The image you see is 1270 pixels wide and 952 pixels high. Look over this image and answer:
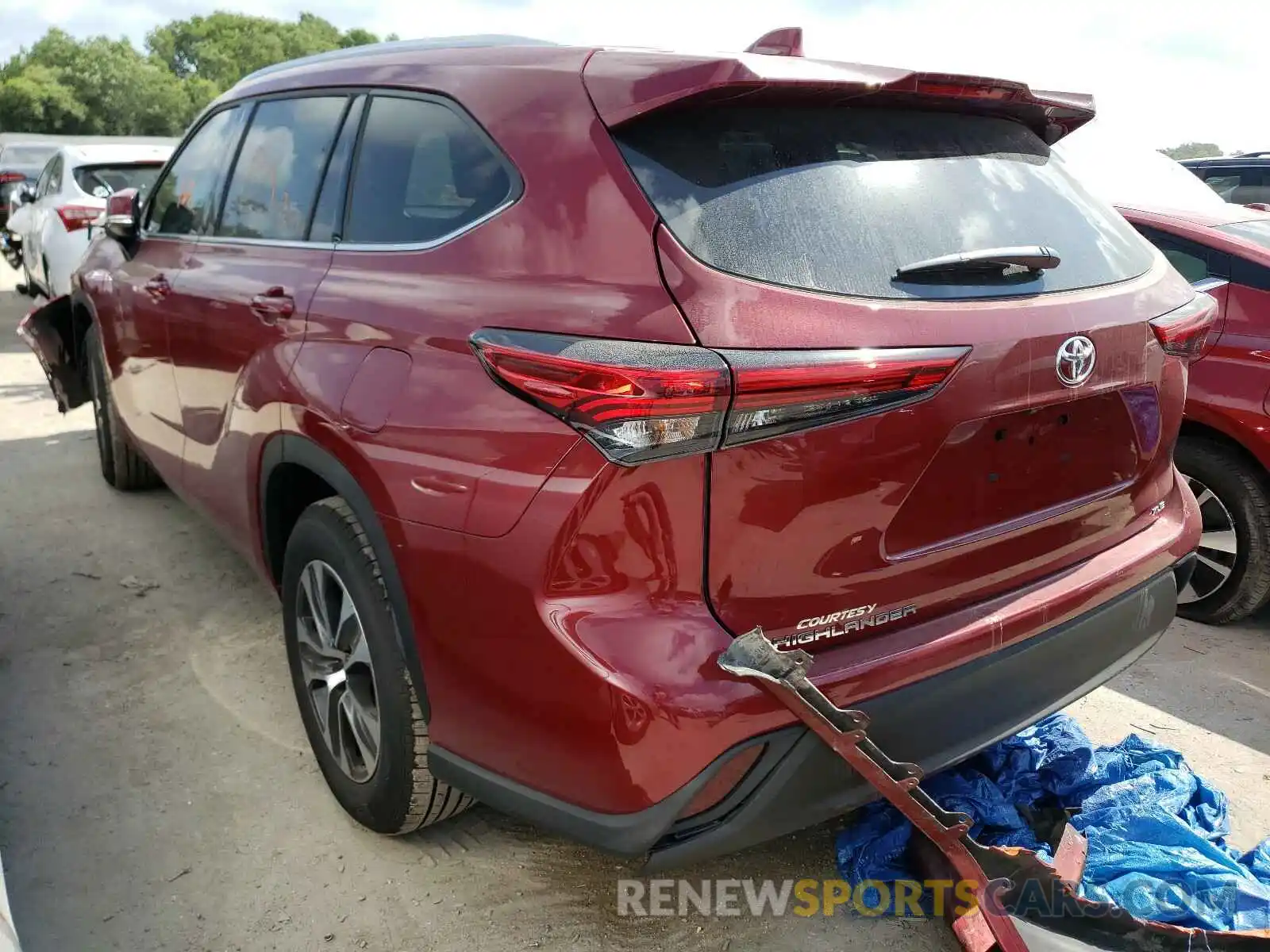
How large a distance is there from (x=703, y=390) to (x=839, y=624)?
518 mm

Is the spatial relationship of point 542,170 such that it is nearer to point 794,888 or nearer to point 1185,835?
point 794,888

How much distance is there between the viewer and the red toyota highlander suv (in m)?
1.70

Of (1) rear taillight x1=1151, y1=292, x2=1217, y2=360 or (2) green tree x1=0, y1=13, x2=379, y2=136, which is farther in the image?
(2) green tree x1=0, y1=13, x2=379, y2=136

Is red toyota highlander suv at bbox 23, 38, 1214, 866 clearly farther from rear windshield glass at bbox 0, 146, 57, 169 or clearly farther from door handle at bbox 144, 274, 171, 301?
rear windshield glass at bbox 0, 146, 57, 169

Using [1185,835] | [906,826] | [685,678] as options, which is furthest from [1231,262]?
[685,678]

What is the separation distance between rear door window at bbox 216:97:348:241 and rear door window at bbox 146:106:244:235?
153 mm

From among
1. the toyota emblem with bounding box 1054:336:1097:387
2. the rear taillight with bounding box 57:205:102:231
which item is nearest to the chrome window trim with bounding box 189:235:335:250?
the toyota emblem with bounding box 1054:336:1097:387

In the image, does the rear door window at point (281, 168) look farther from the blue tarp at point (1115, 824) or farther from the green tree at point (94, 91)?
the green tree at point (94, 91)

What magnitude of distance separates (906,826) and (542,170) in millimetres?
1721

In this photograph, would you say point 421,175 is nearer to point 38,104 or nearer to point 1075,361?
point 1075,361

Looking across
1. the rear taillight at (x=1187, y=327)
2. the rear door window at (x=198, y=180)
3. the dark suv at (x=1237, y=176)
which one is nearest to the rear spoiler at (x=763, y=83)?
the rear taillight at (x=1187, y=327)

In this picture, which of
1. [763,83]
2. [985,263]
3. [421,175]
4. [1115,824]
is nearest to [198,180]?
[421,175]

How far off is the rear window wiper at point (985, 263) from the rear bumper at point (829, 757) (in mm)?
Result: 740

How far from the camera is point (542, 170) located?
1898 mm
